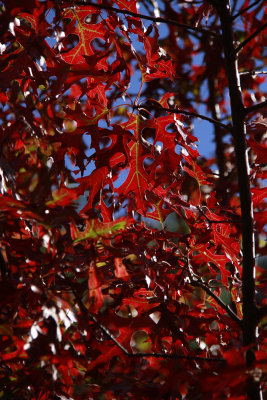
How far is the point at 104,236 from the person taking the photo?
0.88 metres

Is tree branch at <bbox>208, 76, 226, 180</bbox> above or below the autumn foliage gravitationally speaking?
above

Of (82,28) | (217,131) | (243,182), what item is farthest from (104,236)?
(217,131)

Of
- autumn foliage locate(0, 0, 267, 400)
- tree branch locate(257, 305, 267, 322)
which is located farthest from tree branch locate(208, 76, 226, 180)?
tree branch locate(257, 305, 267, 322)

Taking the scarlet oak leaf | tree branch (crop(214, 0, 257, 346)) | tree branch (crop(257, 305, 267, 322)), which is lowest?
tree branch (crop(257, 305, 267, 322))

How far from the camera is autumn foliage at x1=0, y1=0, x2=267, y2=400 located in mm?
791

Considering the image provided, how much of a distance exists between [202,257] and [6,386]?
56 cm

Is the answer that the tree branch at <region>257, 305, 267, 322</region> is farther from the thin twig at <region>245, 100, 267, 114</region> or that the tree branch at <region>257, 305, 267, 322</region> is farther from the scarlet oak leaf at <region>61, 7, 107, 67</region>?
the scarlet oak leaf at <region>61, 7, 107, 67</region>

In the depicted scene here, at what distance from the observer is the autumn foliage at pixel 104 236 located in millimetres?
791

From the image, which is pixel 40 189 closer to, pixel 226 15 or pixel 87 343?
pixel 87 343

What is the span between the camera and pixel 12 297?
0.78m

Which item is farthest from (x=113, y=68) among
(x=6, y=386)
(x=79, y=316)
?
(x=6, y=386)

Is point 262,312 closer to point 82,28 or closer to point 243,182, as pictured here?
point 243,182

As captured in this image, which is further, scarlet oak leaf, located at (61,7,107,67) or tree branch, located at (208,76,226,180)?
tree branch, located at (208,76,226,180)

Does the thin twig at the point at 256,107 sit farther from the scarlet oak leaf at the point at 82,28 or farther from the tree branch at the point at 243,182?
the scarlet oak leaf at the point at 82,28
